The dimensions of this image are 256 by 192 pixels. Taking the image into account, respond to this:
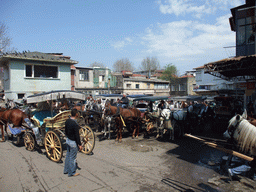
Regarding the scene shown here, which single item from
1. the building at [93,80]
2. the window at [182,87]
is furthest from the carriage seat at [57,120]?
the window at [182,87]

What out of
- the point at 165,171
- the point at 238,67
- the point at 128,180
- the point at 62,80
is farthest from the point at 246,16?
the point at 62,80

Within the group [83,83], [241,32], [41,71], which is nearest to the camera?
[241,32]

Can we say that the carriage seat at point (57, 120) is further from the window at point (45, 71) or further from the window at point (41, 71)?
the window at point (45, 71)

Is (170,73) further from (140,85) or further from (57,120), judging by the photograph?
(57,120)

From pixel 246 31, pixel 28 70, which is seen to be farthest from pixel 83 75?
pixel 246 31

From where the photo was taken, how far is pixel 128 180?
5062 millimetres

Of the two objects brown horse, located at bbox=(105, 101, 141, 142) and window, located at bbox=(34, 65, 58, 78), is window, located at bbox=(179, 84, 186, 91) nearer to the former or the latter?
window, located at bbox=(34, 65, 58, 78)

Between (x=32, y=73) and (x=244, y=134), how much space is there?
759 inches

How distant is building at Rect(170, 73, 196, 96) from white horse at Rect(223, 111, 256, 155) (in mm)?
41889

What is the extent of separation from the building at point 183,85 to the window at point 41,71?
34.4 metres

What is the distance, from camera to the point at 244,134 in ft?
15.0

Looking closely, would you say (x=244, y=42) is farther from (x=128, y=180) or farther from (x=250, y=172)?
(x=128, y=180)

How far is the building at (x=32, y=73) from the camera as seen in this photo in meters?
17.8

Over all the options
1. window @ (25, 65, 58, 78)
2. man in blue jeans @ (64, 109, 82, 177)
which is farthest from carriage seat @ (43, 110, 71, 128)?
window @ (25, 65, 58, 78)
